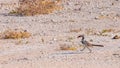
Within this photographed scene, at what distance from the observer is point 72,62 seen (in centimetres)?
1648

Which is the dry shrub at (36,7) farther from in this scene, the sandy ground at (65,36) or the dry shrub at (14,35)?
the dry shrub at (14,35)

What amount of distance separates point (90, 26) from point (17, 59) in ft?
28.9

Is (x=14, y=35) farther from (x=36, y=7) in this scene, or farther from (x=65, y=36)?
(x=36, y=7)

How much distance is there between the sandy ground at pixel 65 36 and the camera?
16.7 metres

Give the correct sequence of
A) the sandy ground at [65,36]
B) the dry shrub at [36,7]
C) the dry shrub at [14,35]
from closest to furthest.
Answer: the sandy ground at [65,36] → the dry shrub at [14,35] → the dry shrub at [36,7]

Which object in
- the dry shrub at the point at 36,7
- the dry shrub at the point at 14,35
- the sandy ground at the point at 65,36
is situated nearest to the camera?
the sandy ground at the point at 65,36

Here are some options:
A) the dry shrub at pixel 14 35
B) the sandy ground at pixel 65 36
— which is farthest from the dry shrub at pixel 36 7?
the dry shrub at pixel 14 35

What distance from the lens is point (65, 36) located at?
22953 millimetres

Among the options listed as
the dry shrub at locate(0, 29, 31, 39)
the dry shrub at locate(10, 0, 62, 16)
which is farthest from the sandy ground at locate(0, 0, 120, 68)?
the dry shrub at locate(10, 0, 62, 16)

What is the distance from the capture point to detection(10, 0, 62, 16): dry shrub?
96.8ft

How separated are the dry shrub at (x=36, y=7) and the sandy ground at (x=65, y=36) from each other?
453 mm

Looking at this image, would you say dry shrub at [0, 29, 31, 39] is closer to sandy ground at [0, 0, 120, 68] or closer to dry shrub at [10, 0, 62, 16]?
sandy ground at [0, 0, 120, 68]

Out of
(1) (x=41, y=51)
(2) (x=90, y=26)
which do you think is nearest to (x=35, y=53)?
(1) (x=41, y=51)

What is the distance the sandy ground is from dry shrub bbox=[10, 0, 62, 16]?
453 millimetres
